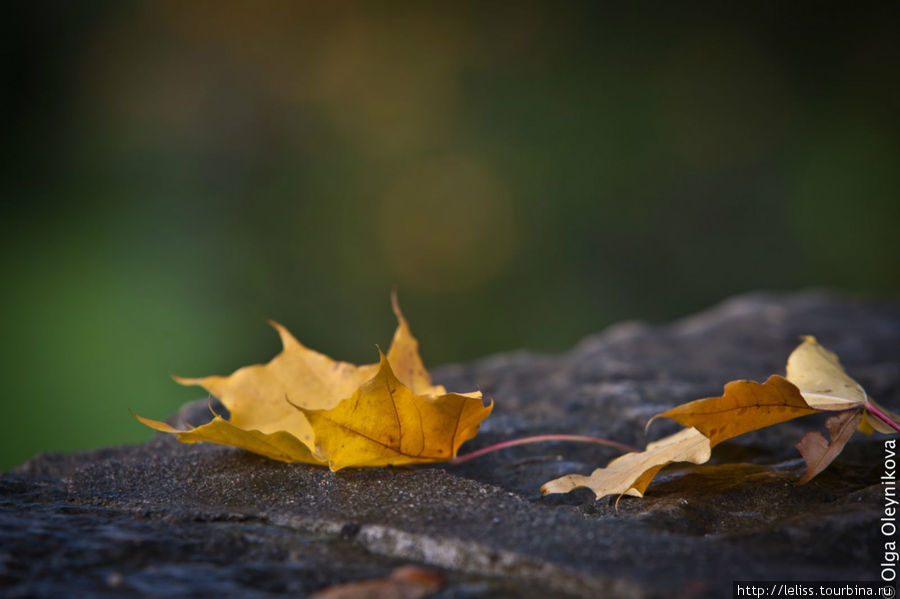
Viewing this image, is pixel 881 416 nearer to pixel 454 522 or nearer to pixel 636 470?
pixel 636 470

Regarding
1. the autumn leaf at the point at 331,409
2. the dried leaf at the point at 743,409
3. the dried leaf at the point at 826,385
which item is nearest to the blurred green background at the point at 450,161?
the autumn leaf at the point at 331,409

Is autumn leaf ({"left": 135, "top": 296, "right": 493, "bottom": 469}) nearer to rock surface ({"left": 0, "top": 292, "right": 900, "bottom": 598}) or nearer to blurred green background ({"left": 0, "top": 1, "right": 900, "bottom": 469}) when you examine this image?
rock surface ({"left": 0, "top": 292, "right": 900, "bottom": 598})

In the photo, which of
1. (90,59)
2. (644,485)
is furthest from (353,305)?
(644,485)

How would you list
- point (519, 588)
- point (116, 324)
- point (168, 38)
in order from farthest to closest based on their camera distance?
point (168, 38) → point (116, 324) → point (519, 588)

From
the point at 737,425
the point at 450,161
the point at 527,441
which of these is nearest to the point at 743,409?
the point at 737,425

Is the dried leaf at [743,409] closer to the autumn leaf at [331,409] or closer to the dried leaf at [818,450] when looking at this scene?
the dried leaf at [818,450]

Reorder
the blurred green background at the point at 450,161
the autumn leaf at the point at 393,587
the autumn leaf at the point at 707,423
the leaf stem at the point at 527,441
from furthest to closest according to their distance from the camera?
1. the blurred green background at the point at 450,161
2. the leaf stem at the point at 527,441
3. the autumn leaf at the point at 707,423
4. the autumn leaf at the point at 393,587

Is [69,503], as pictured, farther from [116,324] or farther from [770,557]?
[116,324]
